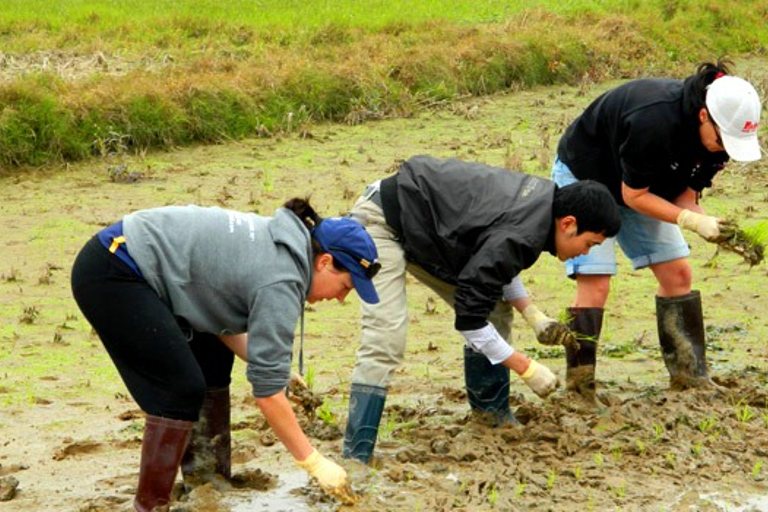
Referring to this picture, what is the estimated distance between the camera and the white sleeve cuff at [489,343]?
16.7ft

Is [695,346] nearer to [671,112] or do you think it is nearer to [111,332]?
[671,112]

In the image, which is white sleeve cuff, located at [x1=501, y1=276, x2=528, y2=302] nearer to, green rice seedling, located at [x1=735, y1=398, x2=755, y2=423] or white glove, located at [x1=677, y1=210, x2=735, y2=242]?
white glove, located at [x1=677, y1=210, x2=735, y2=242]

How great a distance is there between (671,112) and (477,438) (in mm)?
1602

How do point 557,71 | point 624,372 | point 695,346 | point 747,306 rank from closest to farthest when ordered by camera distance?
point 695,346
point 624,372
point 747,306
point 557,71

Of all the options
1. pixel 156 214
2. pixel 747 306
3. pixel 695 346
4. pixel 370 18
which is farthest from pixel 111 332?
pixel 370 18

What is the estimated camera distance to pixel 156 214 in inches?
174

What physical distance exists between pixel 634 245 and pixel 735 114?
3.12 feet

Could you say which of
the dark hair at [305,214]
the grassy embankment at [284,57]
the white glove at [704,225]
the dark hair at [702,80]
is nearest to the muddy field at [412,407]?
the grassy embankment at [284,57]

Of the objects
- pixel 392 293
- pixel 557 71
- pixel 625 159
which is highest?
pixel 625 159

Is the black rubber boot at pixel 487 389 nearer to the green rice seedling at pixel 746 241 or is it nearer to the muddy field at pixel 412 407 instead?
the muddy field at pixel 412 407

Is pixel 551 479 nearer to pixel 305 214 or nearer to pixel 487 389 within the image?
pixel 487 389

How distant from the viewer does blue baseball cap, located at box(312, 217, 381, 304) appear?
4.31 meters

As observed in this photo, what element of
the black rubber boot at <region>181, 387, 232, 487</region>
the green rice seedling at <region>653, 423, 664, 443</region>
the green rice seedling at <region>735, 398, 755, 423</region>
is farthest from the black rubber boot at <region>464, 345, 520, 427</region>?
the black rubber boot at <region>181, 387, 232, 487</region>

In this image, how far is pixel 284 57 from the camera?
13625 mm
